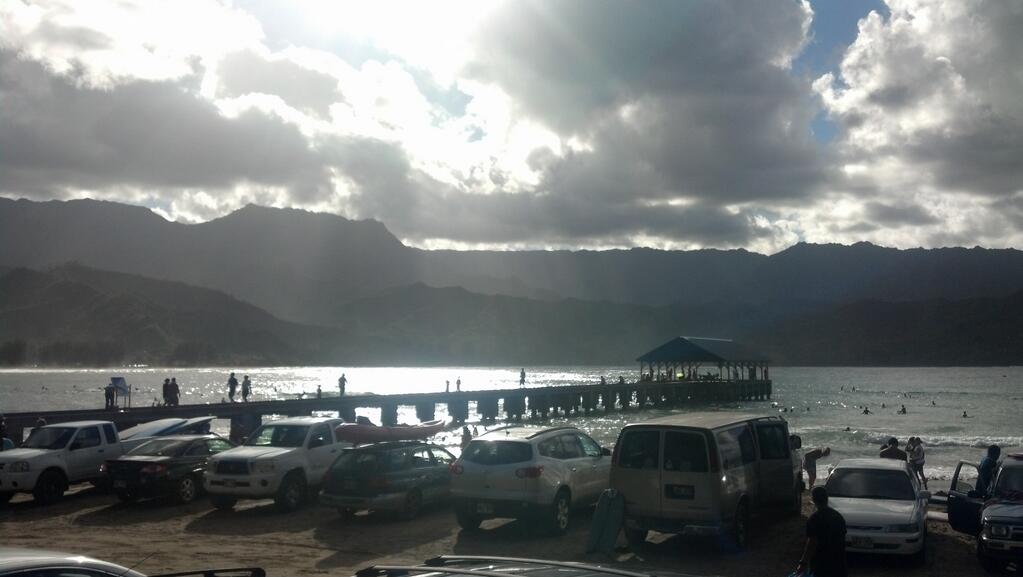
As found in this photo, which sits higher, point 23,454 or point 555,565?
point 555,565

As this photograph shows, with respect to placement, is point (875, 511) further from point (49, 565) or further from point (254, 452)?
point (49, 565)

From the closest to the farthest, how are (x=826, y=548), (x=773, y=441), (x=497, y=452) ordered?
(x=826, y=548)
(x=497, y=452)
(x=773, y=441)

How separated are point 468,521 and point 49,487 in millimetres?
9580

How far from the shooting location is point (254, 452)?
57.6ft

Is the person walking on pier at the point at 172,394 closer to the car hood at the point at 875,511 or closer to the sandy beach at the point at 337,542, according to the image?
the sandy beach at the point at 337,542

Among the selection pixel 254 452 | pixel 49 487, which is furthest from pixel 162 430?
pixel 254 452

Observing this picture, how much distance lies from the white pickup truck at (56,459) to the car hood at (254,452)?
13.1 feet

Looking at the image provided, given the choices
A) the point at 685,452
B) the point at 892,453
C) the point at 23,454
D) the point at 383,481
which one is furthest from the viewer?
the point at 892,453

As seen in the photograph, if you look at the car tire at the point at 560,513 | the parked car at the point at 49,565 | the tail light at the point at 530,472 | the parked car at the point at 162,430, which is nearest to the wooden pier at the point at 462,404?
the parked car at the point at 162,430

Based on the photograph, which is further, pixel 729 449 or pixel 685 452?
pixel 729 449

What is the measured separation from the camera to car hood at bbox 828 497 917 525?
1289 cm

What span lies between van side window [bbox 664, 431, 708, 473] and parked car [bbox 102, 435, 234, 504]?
10.4 m

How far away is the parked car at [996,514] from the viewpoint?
1213 centimetres

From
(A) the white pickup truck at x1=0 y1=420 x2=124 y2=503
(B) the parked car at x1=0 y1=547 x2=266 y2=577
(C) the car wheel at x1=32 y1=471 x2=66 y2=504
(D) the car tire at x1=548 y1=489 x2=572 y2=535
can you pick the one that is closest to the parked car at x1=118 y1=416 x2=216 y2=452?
(A) the white pickup truck at x1=0 y1=420 x2=124 y2=503
